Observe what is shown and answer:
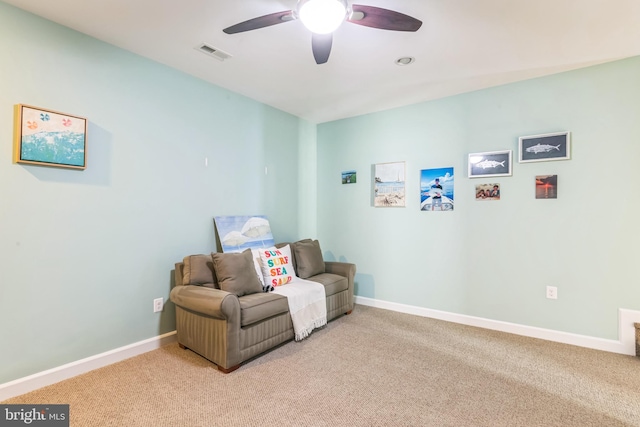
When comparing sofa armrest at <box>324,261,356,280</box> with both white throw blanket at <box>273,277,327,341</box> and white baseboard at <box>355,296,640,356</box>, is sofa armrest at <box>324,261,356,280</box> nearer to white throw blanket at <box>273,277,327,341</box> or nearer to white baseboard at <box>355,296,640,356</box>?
white throw blanket at <box>273,277,327,341</box>

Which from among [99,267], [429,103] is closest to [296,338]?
[99,267]

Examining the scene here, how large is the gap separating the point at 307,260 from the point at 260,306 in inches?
44.0

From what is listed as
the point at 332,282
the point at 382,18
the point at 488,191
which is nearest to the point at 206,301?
the point at 332,282

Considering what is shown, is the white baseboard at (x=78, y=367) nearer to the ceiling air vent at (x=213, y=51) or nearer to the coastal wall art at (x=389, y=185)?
the ceiling air vent at (x=213, y=51)

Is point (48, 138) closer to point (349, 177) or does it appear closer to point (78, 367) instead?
point (78, 367)

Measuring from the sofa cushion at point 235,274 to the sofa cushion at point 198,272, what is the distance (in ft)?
0.25

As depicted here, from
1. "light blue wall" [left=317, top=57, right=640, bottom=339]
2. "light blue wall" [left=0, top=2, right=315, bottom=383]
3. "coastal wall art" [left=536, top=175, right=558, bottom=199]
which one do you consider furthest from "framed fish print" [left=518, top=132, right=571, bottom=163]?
"light blue wall" [left=0, top=2, right=315, bottom=383]

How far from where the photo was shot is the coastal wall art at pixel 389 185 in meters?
3.86

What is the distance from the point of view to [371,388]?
2125 millimetres

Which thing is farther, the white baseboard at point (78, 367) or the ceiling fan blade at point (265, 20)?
the white baseboard at point (78, 367)

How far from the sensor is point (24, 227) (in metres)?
2.08

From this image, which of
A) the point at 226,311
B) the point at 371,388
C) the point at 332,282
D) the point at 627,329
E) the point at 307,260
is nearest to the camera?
the point at 371,388

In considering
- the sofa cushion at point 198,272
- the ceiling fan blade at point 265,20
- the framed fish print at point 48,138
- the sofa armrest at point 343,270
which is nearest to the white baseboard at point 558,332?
the sofa armrest at point 343,270

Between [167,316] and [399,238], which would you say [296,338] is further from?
[399,238]
